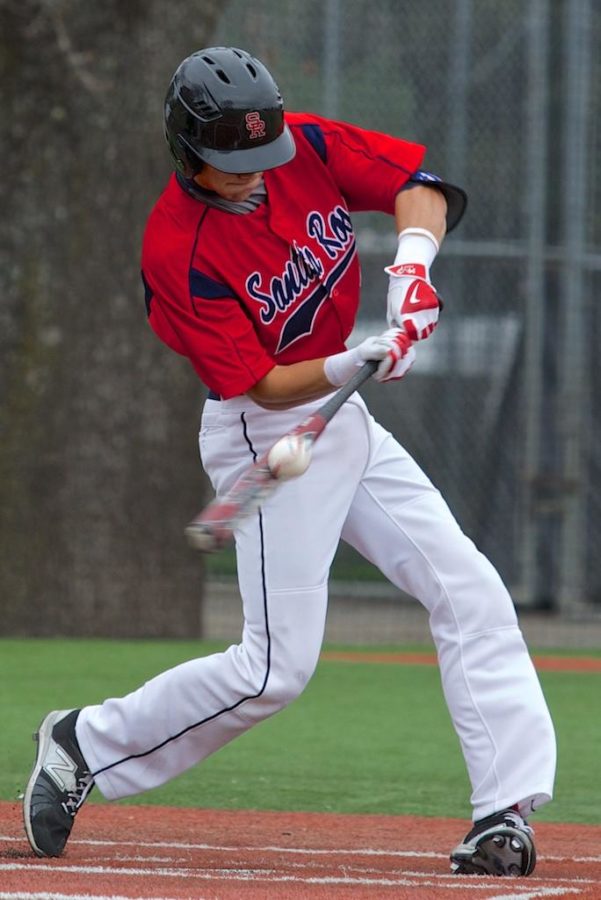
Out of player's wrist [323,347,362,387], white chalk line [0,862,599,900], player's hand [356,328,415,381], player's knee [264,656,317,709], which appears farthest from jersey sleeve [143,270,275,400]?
white chalk line [0,862,599,900]

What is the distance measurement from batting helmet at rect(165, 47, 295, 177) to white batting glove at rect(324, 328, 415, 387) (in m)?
0.51

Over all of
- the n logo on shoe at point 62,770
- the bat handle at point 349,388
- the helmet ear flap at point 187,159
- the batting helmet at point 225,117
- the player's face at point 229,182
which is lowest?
the n logo on shoe at point 62,770

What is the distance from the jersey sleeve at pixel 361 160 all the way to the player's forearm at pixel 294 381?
55 cm

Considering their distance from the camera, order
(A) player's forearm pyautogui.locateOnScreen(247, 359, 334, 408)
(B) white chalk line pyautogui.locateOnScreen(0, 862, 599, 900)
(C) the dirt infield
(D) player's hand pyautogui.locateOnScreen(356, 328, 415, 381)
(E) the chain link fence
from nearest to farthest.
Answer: (C) the dirt infield, (B) white chalk line pyautogui.locateOnScreen(0, 862, 599, 900), (D) player's hand pyautogui.locateOnScreen(356, 328, 415, 381), (A) player's forearm pyautogui.locateOnScreen(247, 359, 334, 408), (E) the chain link fence

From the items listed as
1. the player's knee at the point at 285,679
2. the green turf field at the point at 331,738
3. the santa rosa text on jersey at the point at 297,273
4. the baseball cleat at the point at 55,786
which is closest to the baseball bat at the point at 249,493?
the santa rosa text on jersey at the point at 297,273

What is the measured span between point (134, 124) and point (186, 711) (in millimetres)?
6266

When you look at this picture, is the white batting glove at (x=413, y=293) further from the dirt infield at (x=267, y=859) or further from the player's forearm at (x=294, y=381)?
the dirt infield at (x=267, y=859)

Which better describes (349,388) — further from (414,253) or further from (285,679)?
(285,679)

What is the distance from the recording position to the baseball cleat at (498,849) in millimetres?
4328

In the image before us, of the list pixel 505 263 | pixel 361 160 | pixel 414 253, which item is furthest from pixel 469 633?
pixel 505 263

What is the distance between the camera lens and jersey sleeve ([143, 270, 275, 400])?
14.4 feet

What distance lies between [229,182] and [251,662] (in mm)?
1213

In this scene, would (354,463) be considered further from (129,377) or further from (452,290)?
(452,290)

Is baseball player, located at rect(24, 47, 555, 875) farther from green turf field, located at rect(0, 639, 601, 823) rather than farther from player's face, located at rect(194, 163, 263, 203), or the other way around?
green turf field, located at rect(0, 639, 601, 823)
